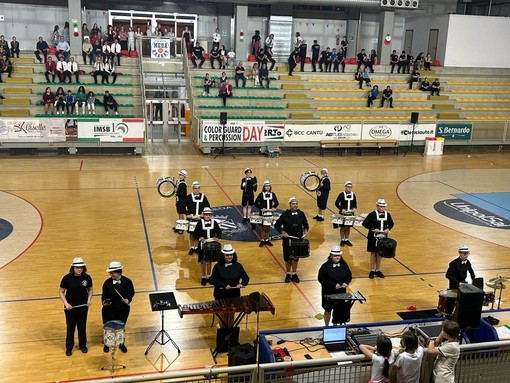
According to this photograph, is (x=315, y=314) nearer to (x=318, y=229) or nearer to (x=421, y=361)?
(x=421, y=361)

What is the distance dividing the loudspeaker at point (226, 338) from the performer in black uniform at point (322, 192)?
351 inches

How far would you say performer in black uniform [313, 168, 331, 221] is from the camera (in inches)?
718

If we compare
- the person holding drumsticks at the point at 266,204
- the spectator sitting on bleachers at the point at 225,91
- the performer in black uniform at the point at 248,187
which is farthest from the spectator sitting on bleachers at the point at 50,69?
the person holding drumsticks at the point at 266,204

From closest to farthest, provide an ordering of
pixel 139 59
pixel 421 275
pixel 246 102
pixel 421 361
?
pixel 421 361, pixel 421 275, pixel 246 102, pixel 139 59

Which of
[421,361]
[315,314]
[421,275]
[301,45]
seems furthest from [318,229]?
[301,45]

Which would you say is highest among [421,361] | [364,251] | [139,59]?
[139,59]

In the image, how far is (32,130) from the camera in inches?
1095

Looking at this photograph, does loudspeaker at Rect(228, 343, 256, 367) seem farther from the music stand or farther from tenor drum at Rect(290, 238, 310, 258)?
tenor drum at Rect(290, 238, 310, 258)

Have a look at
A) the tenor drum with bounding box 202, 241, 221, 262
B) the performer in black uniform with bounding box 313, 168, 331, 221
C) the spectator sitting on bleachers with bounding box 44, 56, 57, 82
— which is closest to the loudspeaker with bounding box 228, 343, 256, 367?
the tenor drum with bounding box 202, 241, 221, 262

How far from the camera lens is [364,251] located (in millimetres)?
16125

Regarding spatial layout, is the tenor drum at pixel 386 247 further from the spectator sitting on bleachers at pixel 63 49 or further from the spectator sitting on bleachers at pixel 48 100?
the spectator sitting on bleachers at pixel 63 49

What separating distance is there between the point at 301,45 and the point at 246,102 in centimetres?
704

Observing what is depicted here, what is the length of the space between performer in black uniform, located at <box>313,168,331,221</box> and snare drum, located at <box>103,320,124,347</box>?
1019 cm

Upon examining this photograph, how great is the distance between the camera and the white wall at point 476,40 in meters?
40.9
